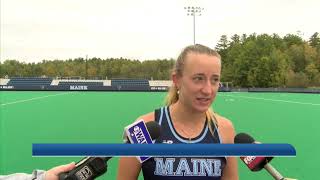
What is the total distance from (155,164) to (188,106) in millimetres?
311

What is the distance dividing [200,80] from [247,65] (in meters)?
83.9

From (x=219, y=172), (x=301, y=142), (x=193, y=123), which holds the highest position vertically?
(x=193, y=123)

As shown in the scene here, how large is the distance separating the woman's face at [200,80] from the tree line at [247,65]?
7128 cm

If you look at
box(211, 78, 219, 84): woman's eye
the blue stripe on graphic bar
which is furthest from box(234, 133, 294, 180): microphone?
box(211, 78, 219, 84): woman's eye

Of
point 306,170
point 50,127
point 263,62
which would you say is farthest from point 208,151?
point 263,62

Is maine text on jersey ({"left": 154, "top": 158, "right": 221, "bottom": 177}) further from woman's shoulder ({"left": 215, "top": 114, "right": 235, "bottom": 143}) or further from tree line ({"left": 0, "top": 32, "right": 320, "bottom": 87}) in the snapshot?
tree line ({"left": 0, "top": 32, "right": 320, "bottom": 87})

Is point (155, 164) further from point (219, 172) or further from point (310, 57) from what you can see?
point (310, 57)

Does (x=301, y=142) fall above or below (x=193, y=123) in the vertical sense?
below

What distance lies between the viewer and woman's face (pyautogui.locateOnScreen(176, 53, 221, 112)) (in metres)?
2.09

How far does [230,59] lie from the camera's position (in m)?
93.7

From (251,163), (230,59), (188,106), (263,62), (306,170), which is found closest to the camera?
(251,163)

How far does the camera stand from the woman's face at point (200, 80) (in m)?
2.09

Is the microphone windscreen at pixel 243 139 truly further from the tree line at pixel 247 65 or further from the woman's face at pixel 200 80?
the tree line at pixel 247 65

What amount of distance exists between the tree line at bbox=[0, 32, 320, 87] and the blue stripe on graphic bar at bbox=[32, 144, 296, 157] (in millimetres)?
72007
